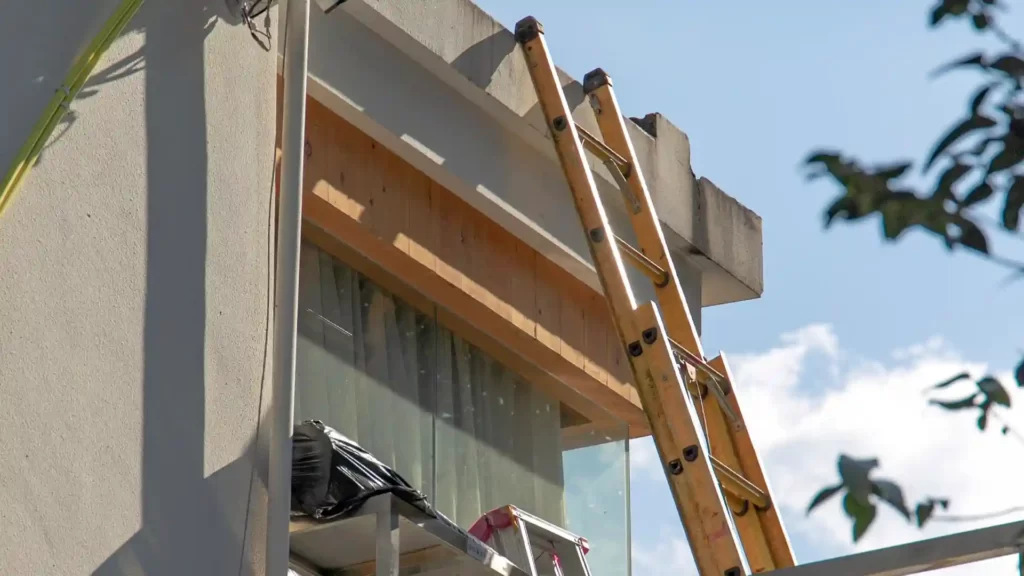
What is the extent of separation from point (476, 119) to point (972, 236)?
16.8ft

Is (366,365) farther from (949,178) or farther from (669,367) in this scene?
(949,178)

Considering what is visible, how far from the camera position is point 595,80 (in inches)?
310

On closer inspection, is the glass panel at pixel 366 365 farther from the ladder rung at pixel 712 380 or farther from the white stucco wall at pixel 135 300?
the white stucco wall at pixel 135 300

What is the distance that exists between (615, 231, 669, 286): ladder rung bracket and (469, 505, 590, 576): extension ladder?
52.5 inches

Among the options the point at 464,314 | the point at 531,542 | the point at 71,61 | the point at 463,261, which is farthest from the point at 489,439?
the point at 71,61

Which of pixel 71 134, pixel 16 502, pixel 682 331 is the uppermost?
pixel 682 331

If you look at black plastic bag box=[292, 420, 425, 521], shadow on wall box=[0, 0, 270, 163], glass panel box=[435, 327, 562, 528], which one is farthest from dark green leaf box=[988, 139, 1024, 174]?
glass panel box=[435, 327, 562, 528]

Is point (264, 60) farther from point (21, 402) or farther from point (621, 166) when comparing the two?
point (621, 166)

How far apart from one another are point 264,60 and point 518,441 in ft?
9.17

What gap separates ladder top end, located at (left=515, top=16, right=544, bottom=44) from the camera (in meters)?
7.42

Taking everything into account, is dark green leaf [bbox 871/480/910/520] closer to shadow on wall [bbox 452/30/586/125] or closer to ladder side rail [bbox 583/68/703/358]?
shadow on wall [bbox 452/30/586/125]

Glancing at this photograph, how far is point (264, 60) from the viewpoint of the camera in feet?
18.1

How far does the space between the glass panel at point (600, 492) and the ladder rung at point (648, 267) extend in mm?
1102

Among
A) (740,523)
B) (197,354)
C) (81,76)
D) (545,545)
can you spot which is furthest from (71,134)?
(740,523)
